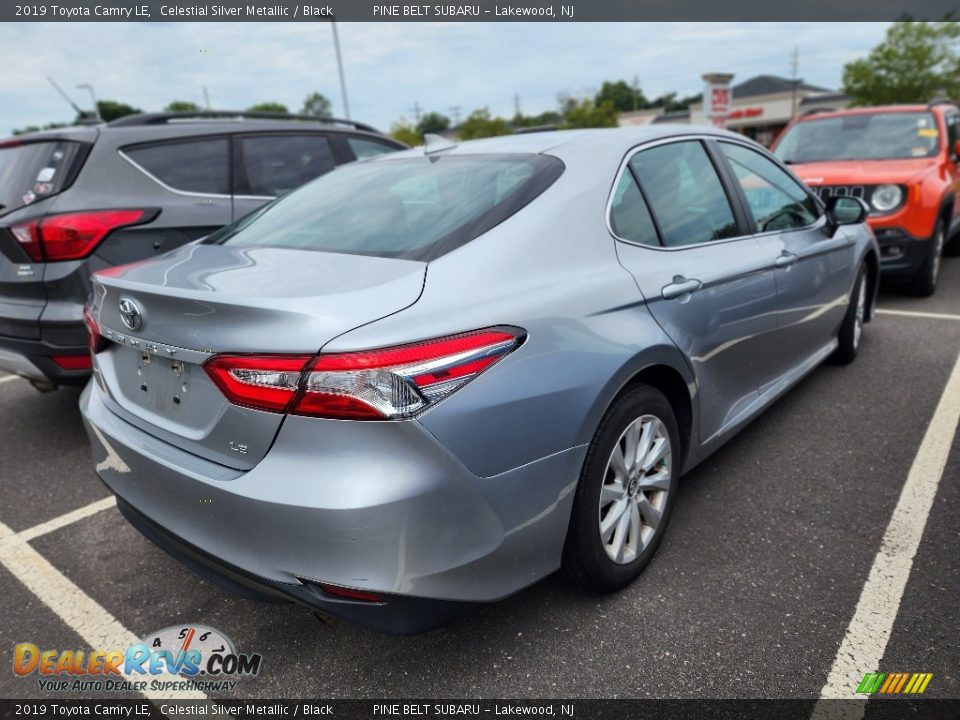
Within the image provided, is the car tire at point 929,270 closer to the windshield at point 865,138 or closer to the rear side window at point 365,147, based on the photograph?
the windshield at point 865,138

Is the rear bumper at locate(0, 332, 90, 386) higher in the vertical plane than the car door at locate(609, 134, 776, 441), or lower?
lower

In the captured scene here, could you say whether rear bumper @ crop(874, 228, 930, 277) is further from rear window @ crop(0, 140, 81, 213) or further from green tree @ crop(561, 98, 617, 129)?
green tree @ crop(561, 98, 617, 129)

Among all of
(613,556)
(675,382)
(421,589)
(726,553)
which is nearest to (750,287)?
(675,382)

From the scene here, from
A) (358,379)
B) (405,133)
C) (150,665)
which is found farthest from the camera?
(405,133)

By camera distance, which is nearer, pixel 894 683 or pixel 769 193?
pixel 894 683

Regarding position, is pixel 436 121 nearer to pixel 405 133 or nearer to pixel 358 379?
pixel 405 133

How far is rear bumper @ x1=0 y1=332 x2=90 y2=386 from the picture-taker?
337 centimetres

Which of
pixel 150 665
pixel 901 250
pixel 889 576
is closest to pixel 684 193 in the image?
pixel 889 576

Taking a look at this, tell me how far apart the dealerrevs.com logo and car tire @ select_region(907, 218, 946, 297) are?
630 cm

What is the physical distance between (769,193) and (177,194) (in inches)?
126

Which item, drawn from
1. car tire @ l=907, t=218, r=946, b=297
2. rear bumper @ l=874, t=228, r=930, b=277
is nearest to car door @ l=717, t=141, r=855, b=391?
rear bumper @ l=874, t=228, r=930, b=277

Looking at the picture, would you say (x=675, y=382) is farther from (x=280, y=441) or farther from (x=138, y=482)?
(x=138, y=482)

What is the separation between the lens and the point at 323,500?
1639mm

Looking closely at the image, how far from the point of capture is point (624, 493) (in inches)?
89.8
